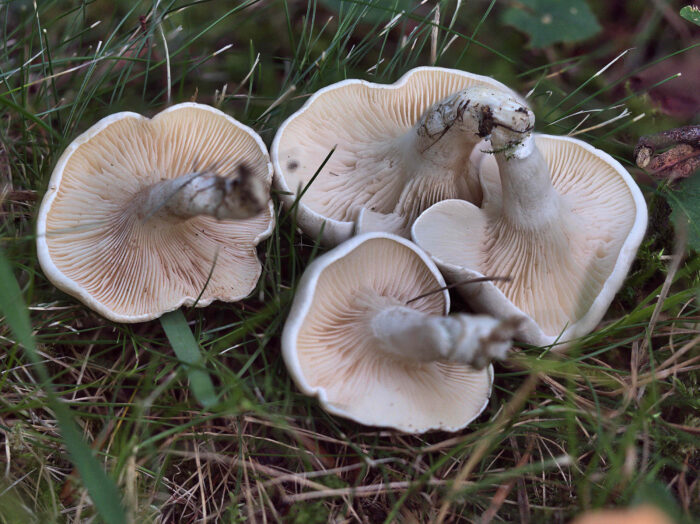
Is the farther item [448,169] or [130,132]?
[448,169]

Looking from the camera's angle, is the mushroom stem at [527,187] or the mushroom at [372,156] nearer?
the mushroom stem at [527,187]

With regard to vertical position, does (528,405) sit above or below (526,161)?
below

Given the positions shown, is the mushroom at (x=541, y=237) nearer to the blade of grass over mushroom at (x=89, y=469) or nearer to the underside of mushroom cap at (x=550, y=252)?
the underside of mushroom cap at (x=550, y=252)

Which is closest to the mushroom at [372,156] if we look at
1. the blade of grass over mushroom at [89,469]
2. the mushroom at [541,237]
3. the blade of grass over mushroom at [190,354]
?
the mushroom at [541,237]

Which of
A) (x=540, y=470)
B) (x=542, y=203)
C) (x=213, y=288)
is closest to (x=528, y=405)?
(x=540, y=470)

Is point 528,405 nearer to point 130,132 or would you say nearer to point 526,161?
point 526,161

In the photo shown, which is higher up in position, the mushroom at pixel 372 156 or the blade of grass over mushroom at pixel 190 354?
the mushroom at pixel 372 156

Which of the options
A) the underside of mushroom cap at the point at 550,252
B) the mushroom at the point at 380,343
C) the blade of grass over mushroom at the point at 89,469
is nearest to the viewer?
the blade of grass over mushroom at the point at 89,469

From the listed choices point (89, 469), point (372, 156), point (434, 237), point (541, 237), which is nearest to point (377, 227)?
point (434, 237)

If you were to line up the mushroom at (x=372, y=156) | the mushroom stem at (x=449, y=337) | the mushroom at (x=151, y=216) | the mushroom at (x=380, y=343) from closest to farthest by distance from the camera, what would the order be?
the mushroom stem at (x=449, y=337), the mushroom at (x=380, y=343), the mushroom at (x=151, y=216), the mushroom at (x=372, y=156)
